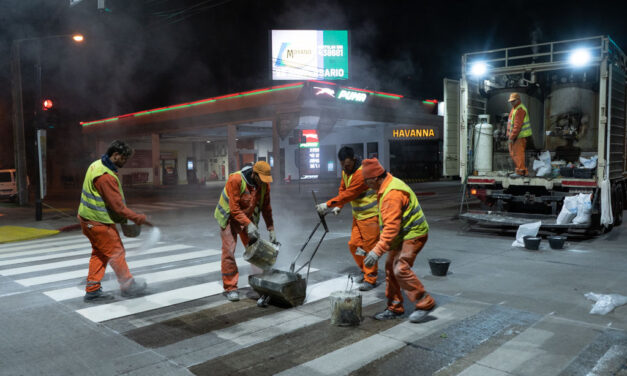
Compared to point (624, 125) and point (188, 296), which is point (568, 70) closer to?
point (624, 125)

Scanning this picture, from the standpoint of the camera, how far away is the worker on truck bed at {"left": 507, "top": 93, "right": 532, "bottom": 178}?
9.93 metres

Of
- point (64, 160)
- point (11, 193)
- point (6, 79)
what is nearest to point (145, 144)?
point (64, 160)

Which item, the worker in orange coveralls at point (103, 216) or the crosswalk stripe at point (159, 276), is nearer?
the worker in orange coveralls at point (103, 216)

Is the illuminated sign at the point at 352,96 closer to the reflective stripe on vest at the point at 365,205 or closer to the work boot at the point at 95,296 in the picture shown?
the reflective stripe on vest at the point at 365,205

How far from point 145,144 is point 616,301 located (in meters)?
41.8

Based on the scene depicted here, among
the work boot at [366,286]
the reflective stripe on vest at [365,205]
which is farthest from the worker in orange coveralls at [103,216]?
the work boot at [366,286]

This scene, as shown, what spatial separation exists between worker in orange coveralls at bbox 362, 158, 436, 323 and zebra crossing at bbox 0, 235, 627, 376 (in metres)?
0.19

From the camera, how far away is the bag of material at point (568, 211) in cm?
875

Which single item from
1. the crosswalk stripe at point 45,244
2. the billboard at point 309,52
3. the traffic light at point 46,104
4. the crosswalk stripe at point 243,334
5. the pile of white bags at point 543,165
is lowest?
→ the crosswalk stripe at point 45,244

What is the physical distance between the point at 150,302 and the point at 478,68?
8620 millimetres

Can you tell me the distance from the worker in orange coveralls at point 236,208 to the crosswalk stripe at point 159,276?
146 cm

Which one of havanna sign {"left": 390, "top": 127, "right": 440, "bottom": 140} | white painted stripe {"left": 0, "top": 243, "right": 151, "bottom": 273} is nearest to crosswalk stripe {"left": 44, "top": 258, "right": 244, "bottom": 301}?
white painted stripe {"left": 0, "top": 243, "right": 151, "bottom": 273}

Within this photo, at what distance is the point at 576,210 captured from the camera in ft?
28.7

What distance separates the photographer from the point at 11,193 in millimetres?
22219
